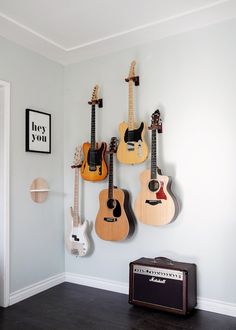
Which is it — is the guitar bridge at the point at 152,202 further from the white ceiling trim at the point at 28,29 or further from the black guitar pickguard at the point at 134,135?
the white ceiling trim at the point at 28,29

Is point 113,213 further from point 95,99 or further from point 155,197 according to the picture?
point 95,99

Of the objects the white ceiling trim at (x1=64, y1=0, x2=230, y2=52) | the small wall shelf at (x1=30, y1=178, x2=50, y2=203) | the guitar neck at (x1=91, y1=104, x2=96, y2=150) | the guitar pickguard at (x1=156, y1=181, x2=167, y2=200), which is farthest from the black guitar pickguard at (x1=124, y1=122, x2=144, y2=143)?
the small wall shelf at (x1=30, y1=178, x2=50, y2=203)

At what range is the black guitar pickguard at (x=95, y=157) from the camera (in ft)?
10.7

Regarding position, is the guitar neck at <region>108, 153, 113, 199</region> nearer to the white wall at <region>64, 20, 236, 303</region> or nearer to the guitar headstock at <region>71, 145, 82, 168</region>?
the white wall at <region>64, 20, 236, 303</region>

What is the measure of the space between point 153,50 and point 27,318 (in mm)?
2658

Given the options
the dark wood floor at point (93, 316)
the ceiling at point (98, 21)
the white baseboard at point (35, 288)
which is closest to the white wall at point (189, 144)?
the ceiling at point (98, 21)

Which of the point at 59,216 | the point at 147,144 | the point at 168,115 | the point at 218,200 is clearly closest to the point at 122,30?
the point at 168,115

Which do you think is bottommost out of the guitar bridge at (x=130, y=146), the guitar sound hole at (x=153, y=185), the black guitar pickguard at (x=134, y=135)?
the guitar sound hole at (x=153, y=185)

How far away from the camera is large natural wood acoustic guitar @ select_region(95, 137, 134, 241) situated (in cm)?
307

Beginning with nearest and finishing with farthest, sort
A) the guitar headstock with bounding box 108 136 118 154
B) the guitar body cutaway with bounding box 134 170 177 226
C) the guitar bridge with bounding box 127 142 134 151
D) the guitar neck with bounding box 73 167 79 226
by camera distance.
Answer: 1. the guitar body cutaway with bounding box 134 170 177 226
2. the guitar bridge with bounding box 127 142 134 151
3. the guitar headstock with bounding box 108 136 118 154
4. the guitar neck with bounding box 73 167 79 226

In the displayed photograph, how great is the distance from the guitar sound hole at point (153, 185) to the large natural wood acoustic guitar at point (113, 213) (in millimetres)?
308

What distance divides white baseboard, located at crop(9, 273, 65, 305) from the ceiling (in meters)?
2.37

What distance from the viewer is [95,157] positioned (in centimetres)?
327

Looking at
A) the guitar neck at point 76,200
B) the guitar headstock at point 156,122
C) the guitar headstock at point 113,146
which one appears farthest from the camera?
the guitar neck at point 76,200
